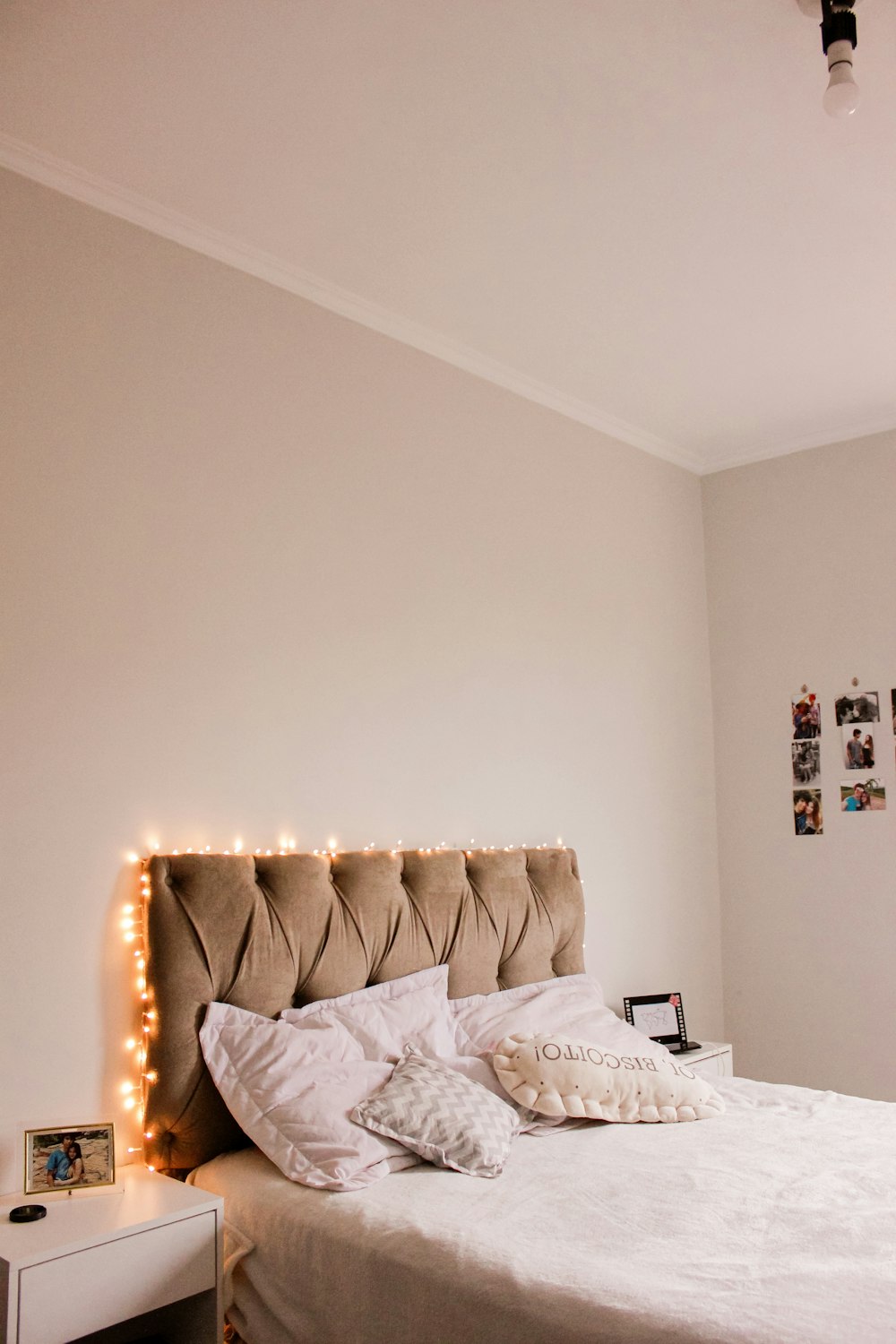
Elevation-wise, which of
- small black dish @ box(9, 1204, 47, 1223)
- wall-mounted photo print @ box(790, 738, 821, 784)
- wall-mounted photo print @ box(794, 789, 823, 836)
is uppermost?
wall-mounted photo print @ box(790, 738, 821, 784)

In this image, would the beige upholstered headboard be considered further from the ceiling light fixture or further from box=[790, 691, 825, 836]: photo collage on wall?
the ceiling light fixture

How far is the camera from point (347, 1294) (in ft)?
6.16

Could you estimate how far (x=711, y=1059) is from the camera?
3580 mm

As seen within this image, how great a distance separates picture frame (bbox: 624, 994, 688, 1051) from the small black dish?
2087mm

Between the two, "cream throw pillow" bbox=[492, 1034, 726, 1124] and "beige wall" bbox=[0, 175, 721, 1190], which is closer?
"beige wall" bbox=[0, 175, 721, 1190]

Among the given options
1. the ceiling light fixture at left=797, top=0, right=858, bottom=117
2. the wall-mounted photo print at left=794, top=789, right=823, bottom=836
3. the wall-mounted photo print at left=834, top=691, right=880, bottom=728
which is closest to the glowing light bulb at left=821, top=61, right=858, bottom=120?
the ceiling light fixture at left=797, top=0, right=858, bottom=117

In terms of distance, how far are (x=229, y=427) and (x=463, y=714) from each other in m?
1.15

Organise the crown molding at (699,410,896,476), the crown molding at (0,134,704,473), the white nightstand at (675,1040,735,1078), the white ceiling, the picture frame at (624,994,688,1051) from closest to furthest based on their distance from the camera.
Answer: the white ceiling < the crown molding at (0,134,704,473) < the white nightstand at (675,1040,735,1078) < the picture frame at (624,994,688,1051) < the crown molding at (699,410,896,476)

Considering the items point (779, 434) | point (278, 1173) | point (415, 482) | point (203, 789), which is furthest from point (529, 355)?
point (278, 1173)

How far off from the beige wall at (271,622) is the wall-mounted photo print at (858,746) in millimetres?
662

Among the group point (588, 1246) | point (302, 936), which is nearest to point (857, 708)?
point (302, 936)

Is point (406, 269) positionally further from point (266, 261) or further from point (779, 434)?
point (779, 434)

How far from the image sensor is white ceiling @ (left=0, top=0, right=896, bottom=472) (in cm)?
210

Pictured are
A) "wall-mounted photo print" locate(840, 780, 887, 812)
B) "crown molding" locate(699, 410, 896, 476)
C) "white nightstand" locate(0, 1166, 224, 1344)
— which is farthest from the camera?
"crown molding" locate(699, 410, 896, 476)
